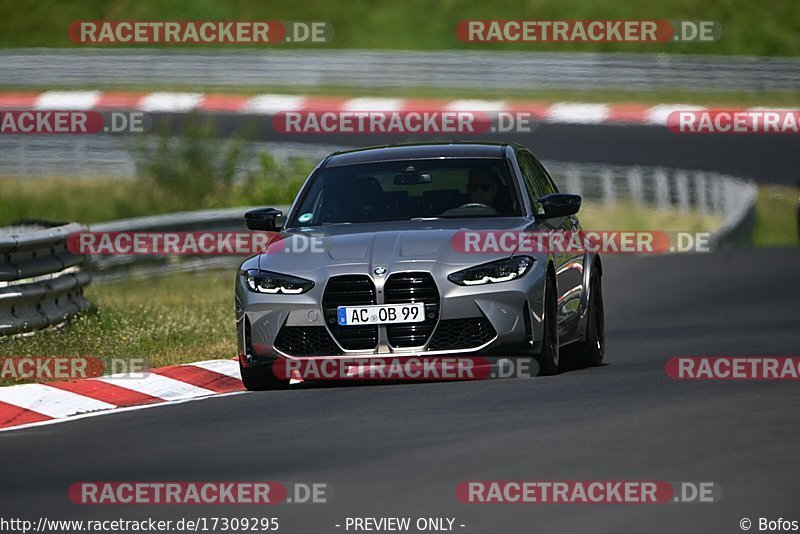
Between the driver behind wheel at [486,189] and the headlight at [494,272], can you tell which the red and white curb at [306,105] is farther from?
the headlight at [494,272]

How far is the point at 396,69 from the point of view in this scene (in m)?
39.1

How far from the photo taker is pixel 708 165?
111 ft

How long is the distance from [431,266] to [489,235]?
0.56m

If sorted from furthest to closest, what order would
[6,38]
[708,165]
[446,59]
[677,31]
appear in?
[6,38] < [677,31] < [446,59] < [708,165]

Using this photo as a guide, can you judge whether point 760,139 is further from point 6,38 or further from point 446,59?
point 6,38

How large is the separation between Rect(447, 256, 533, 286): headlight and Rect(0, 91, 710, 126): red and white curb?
24.4 m

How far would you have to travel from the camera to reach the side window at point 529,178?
11961mm

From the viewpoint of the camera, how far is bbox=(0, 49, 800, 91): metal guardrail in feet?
123

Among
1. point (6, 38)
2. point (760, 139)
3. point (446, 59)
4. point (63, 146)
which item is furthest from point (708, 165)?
point (6, 38)

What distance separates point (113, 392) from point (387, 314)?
189 cm

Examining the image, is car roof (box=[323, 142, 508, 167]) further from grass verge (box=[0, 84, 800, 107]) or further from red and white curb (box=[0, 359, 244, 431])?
grass verge (box=[0, 84, 800, 107])

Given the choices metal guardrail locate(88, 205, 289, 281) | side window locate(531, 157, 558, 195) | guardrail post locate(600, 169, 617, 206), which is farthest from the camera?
guardrail post locate(600, 169, 617, 206)

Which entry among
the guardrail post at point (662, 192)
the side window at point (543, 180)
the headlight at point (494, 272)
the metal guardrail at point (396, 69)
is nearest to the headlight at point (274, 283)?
the headlight at point (494, 272)

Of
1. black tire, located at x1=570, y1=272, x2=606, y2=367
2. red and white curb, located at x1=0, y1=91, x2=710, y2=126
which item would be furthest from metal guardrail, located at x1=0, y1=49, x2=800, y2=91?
black tire, located at x1=570, y1=272, x2=606, y2=367
